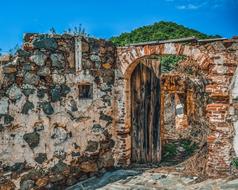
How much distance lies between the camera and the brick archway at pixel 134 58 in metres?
6.35

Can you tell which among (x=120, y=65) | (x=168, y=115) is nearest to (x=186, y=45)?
(x=120, y=65)

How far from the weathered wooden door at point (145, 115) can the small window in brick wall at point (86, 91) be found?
1.08 meters

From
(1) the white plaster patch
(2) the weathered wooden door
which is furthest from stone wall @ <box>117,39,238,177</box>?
(1) the white plaster patch

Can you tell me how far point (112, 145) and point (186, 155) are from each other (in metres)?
1.98

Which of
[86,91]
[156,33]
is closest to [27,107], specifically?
[86,91]

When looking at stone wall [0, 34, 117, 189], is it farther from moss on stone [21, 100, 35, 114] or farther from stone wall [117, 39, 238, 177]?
stone wall [117, 39, 238, 177]

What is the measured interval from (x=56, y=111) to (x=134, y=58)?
6.42ft

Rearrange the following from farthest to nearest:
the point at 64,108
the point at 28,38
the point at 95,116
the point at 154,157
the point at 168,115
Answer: the point at 168,115
the point at 154,157
the point at 95,116
the point at 64,108
the point at 28,38

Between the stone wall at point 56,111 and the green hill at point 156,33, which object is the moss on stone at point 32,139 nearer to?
the stone wall at point 56,111

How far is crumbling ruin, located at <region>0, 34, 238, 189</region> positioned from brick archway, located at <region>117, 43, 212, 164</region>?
0.06 feet

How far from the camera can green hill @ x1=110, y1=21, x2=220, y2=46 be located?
20.9 m

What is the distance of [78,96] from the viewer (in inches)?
258

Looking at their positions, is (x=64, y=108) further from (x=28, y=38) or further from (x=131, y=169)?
(x=131, y=169)

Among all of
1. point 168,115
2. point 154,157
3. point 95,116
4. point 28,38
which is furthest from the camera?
point 168,115
